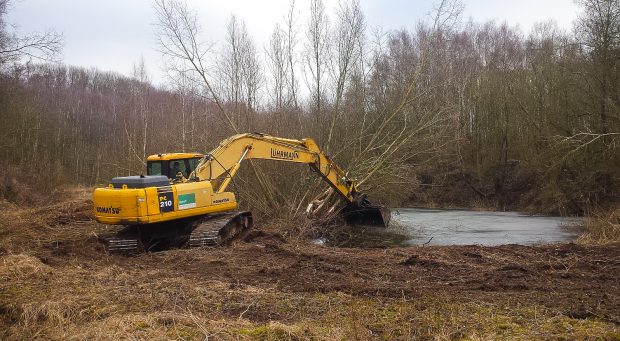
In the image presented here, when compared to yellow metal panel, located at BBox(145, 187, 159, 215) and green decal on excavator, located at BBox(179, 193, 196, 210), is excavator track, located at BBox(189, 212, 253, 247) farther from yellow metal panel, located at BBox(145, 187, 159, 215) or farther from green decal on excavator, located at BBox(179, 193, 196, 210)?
yellow metal panel, located at BBox(145, 187, 159, 215)

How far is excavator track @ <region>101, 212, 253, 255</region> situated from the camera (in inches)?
378

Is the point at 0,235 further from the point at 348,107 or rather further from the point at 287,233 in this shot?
the point at 348,107

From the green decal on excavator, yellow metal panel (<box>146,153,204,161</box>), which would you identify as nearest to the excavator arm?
the green decal on excavator

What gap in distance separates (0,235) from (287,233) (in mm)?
6046

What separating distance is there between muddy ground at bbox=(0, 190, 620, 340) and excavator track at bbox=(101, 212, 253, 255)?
0.34 metres

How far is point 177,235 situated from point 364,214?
274 inches

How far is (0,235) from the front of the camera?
34.6ft

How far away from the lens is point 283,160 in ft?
43.0

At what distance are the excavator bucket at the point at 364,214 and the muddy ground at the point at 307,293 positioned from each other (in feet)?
19.5

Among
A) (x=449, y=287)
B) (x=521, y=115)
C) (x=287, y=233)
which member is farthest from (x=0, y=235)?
(x=521, y=115)

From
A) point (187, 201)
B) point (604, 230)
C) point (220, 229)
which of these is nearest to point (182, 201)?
point (187, 201)

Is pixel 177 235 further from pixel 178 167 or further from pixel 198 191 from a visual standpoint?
pixel 178 167

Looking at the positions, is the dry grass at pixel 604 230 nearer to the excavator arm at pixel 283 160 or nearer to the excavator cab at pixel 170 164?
the excavator arm at pixel 283 160

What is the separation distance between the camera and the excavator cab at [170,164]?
11617mm
